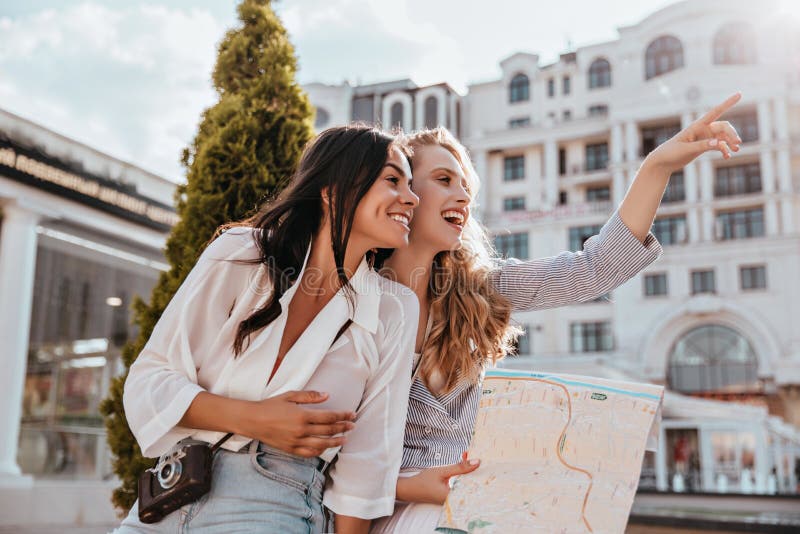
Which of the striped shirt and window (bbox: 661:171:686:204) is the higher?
window (bbox: 661:171:686:204)

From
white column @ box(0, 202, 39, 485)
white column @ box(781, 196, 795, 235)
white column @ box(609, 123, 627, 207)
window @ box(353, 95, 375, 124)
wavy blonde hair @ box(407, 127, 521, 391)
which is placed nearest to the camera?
wavy blonde hair @ box(407, 127, 521, 391)

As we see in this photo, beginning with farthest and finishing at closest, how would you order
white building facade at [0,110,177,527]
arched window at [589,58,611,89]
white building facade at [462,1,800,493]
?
arched window at [589,58,611,89] < white building facade at [462,1,800,493] < white building facade at [0,110,177,527]

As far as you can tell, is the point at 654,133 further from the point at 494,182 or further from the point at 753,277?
the point at 753,277

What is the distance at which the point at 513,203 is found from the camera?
40.6 metres

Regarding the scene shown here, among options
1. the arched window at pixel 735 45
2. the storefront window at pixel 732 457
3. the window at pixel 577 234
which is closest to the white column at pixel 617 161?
the window at pixel 577 234

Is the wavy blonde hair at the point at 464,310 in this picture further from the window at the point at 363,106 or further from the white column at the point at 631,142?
the window at the point at 363,106

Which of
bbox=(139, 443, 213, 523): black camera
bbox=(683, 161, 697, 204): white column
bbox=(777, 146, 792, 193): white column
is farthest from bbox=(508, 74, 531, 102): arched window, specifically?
bbox=(139, 443, 213, 523): black camera

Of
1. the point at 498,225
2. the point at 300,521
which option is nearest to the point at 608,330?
the point at 498,225

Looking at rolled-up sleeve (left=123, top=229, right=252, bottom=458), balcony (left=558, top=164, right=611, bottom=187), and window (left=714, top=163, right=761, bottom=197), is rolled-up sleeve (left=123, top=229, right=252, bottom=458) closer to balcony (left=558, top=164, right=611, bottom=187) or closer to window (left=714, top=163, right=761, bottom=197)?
window (left=714, top=163, right=761, bottom=197)

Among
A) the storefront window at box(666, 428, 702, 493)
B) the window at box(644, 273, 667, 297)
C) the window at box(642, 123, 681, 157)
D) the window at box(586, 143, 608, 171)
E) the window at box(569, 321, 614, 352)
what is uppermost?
the window at box(642, 123, 681, 157)

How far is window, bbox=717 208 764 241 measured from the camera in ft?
115

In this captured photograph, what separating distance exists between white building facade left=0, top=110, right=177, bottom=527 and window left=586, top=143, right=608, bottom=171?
29.2 meters

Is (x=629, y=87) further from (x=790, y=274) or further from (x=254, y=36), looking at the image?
(x=254, y=36)

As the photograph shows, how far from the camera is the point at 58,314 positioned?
14070mm
